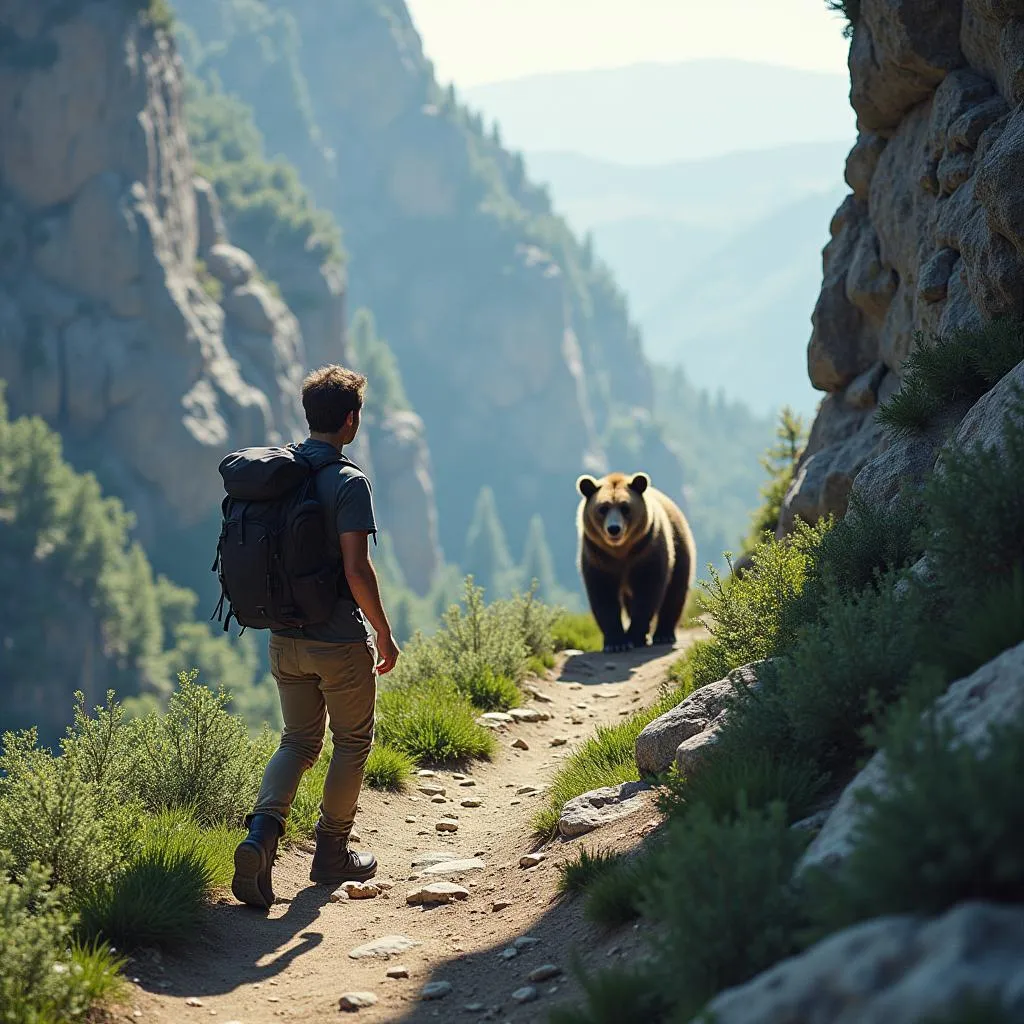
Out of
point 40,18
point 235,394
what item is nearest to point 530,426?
point 235,394

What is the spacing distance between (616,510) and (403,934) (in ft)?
19.6

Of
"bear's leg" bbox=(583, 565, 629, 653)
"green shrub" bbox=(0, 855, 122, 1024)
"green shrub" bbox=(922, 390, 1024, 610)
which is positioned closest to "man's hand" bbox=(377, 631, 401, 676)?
"green shrub" bbox=(0, 855, 122, 1024)

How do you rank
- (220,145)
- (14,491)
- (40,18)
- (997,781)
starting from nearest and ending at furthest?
(997,781) < (14,491) < (40,18) < (220,145)

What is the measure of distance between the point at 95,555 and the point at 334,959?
62.3m

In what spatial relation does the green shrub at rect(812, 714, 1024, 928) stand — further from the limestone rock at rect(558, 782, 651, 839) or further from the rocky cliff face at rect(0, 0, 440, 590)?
the rocky cliff face at rect(0, 0, 440, 590)

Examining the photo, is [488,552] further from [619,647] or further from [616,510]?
[616,510]

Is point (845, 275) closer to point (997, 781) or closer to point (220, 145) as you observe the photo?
point (997, 781)

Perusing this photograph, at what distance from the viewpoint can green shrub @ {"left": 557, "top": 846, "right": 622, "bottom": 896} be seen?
4.56m

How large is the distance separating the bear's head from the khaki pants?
17.3 feet

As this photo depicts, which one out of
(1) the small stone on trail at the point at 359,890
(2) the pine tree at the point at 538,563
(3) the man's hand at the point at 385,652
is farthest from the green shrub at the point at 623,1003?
(2) the pine tree at the point at 538,563

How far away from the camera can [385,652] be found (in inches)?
203

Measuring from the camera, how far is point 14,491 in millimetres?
61625

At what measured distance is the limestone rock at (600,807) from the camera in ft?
17.4

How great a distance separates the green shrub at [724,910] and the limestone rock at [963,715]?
112mm
